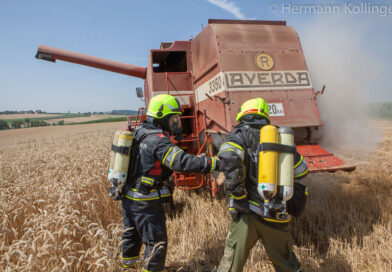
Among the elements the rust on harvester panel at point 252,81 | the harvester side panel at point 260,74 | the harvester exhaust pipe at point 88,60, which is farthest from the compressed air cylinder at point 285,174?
the harvester exhaust pipe at point 88,60

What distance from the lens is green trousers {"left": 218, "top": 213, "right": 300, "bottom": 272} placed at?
2.20 m

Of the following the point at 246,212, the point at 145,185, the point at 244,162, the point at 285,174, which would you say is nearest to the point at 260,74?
the point at 244,162

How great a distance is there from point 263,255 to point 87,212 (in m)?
2.39

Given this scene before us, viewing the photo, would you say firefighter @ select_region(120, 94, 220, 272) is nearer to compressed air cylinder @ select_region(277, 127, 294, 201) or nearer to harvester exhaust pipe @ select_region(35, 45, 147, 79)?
compressed air cylinder @ select_region(277, 127, 294, 201)

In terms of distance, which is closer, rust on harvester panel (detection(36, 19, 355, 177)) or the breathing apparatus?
the breathing apparatus

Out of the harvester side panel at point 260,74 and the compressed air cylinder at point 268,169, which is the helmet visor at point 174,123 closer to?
the compressed air cylinder at point 268,169

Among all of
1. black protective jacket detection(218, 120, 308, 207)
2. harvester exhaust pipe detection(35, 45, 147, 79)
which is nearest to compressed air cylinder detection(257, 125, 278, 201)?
black protective jacket detection(218, 120, 308, 207)

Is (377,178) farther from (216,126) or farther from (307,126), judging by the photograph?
(216,126)

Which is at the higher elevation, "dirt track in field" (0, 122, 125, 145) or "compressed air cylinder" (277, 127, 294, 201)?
"compressed air cylinder" (277, 127, 294, 201)

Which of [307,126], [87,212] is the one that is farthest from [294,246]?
[87,212]

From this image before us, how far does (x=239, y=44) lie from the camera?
433 cm

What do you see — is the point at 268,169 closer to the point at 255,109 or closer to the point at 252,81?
the point at 255,109

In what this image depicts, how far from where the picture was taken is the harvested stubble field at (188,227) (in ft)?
7.20

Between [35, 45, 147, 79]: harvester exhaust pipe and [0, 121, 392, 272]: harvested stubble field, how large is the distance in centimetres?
327
